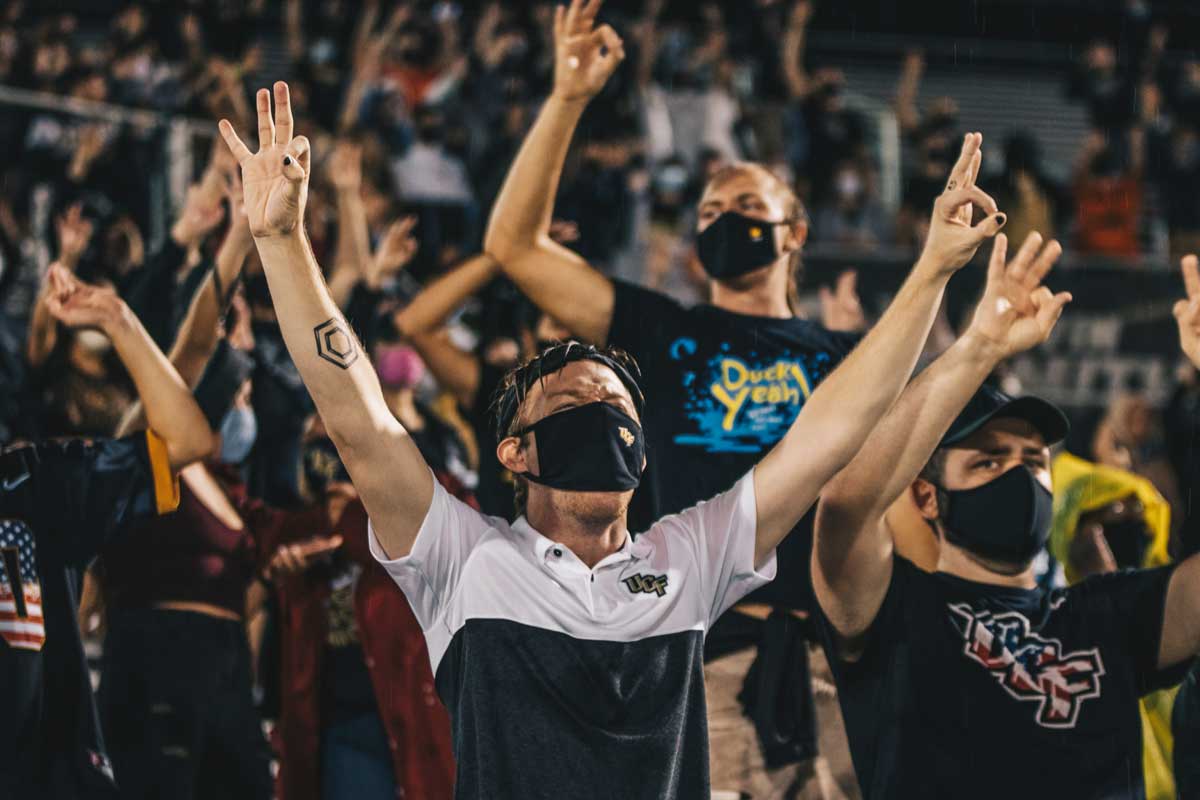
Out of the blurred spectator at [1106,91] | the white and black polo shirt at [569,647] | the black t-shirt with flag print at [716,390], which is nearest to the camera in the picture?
the white and black polo shirt at [569,647]

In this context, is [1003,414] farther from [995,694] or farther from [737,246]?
[737,246]

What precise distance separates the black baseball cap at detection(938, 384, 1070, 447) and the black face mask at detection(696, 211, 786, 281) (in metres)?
0.76

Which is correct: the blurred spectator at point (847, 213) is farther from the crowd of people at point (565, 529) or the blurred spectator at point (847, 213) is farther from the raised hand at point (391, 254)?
the raised hand at point (391, 254)

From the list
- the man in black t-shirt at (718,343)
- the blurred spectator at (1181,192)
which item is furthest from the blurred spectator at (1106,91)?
the man in black t-shirt at (718,343)

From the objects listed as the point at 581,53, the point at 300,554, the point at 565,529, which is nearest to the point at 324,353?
the point at 565,529

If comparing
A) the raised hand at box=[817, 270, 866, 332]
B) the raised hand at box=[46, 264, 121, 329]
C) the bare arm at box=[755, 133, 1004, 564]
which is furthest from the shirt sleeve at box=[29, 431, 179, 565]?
the raised hand at box=[817, 270, 866, 332]

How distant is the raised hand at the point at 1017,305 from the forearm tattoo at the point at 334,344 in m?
1.23

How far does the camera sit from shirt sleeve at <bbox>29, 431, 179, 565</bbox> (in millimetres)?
3744

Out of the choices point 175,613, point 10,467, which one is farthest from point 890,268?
point 10,467

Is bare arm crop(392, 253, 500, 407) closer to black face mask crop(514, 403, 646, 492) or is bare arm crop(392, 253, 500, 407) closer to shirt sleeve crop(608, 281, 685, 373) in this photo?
shirt sleeve crop(608, 281, 685, 373)

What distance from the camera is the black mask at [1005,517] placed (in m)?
3.59

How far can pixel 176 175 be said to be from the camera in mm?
9305

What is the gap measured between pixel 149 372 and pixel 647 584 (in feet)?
4.86

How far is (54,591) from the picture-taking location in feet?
12.2
